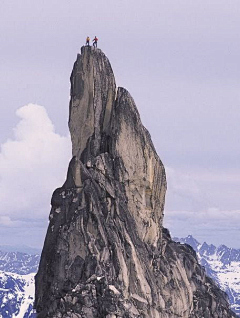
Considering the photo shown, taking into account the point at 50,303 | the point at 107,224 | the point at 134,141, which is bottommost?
the point at 50,303

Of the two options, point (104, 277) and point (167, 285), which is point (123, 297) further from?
point (167, 285)

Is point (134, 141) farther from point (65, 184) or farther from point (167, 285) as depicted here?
point (167, 285)

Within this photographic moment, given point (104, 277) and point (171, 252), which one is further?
point (171, 252)

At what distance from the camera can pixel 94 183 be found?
9856cm

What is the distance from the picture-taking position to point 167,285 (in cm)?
10606

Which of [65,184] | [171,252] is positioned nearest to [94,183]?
[65,184]

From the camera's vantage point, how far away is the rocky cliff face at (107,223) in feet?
304

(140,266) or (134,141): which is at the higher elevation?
(134,141)

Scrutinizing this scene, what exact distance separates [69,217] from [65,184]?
15.5 ft

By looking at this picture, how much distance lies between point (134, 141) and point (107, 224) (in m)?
12.4

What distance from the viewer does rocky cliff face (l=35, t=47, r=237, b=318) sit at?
304ft

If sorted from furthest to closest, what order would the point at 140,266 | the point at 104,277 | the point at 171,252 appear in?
the point at 171,252 < the point at 140,266 < the point at 104,277

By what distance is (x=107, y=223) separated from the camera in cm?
9688

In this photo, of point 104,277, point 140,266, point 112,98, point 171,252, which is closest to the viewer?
point 104,277
